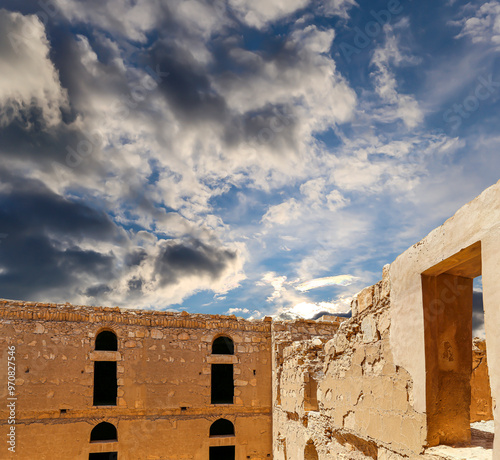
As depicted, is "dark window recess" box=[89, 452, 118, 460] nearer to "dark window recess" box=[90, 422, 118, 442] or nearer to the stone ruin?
the stone ruin

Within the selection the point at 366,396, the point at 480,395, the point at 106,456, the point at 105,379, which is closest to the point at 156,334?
the point at 105,379

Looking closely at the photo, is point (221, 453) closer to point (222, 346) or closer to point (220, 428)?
point (220, 428)

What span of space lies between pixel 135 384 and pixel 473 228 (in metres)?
10.8

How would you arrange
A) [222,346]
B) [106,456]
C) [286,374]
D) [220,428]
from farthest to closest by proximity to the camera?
[220,428]
[222,346]
[106,456]
[286,374]

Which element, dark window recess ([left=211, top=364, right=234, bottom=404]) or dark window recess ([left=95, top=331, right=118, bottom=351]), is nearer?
dark window recess ([left=211, top=364, right=234, bottom=404])

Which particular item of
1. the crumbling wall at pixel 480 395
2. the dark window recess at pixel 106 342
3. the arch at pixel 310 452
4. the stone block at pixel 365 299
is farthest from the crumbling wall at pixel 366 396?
the dark window recess at pixel 106 342

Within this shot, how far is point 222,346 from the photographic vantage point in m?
13.6

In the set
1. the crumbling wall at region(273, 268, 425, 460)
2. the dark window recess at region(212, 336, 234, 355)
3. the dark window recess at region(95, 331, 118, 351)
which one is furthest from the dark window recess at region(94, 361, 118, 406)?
the crumbling wall at region(273, 268, 425, 460)

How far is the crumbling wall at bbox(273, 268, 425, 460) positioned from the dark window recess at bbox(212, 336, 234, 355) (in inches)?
260

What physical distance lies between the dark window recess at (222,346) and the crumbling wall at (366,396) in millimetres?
6615

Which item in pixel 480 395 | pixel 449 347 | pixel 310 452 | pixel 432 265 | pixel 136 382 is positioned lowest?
pixel 310 452

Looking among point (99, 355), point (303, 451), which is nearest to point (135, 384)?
point (99, 355)

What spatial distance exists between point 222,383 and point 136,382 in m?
3.79

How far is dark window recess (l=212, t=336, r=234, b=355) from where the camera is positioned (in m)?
13.4
